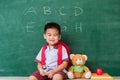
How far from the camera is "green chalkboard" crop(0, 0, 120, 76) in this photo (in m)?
2.26

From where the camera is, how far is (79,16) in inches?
89.1

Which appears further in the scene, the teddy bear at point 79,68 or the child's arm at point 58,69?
the teddy bear at point 79,68

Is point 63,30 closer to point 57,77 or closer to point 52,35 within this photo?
point 52,35

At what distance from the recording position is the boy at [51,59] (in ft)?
6.74

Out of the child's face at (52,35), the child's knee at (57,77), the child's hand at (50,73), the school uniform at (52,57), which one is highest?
the child's face at (52,35)

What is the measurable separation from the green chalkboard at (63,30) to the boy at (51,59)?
6.9 inches

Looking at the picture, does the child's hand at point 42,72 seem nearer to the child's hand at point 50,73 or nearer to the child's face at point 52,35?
the child's hand at point 50,73

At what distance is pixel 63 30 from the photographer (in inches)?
90.2

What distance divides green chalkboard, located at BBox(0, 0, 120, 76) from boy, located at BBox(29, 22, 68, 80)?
175 mm

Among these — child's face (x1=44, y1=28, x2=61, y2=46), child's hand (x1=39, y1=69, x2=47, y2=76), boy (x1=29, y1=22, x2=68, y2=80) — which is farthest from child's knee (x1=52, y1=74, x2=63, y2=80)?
child's face (x1=44, y1=28, x2=61, y2=46)

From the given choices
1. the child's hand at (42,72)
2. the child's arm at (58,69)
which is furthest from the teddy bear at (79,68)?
the child's hand at (42,72)

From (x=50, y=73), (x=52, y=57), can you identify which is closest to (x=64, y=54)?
(x=52, y=57)

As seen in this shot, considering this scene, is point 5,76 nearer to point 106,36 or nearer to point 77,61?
point 77,61

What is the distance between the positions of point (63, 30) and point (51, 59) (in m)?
0.31
